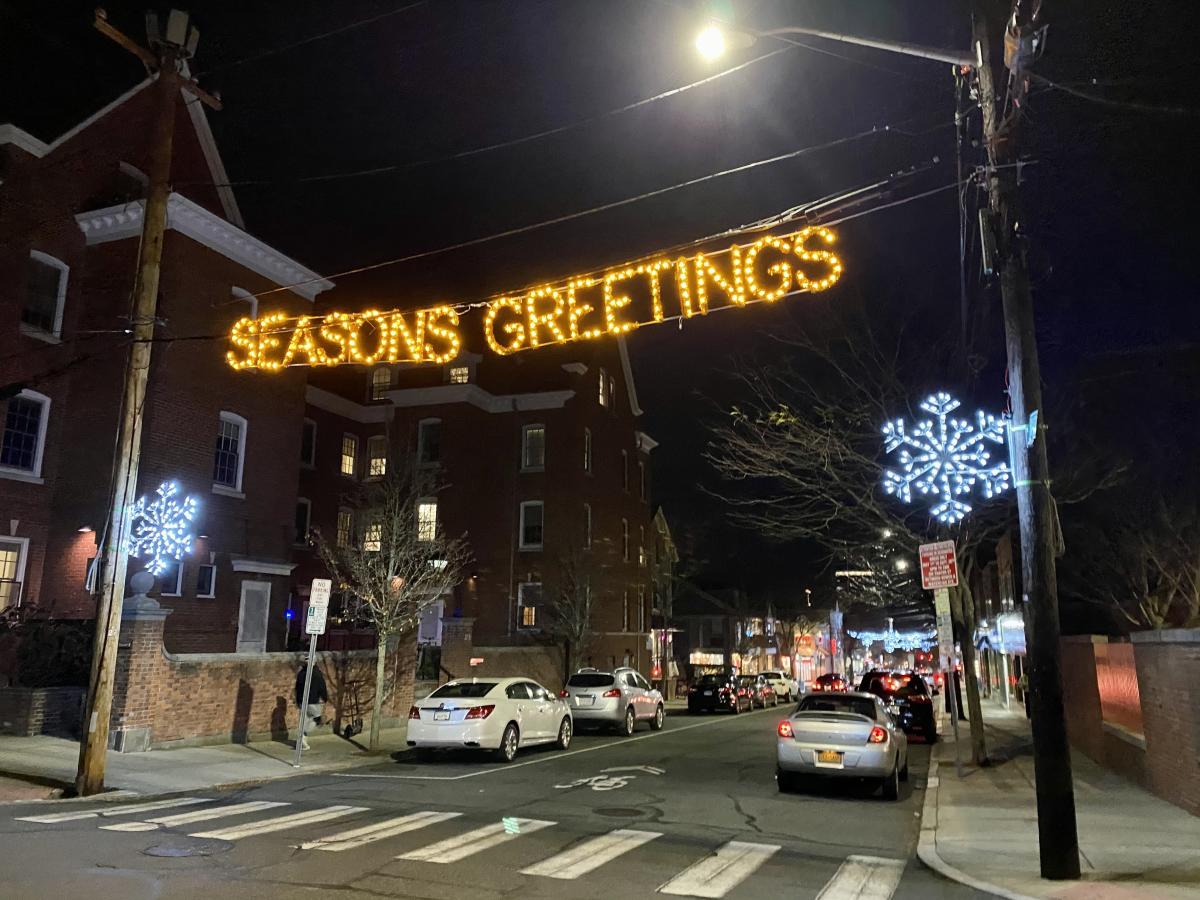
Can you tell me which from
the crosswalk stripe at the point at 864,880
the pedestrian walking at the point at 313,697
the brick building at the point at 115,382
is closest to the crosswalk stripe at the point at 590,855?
the crosswalk stripe at the point at 864,880

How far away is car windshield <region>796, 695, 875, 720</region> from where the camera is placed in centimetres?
1320

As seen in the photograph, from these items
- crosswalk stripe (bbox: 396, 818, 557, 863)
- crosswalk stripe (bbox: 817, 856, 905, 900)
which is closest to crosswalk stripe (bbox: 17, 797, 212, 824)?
crosswalk stripe (bbox: 396, 818, 557, 863)

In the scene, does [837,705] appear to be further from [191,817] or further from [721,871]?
[191,817]

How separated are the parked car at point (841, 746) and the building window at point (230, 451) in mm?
16575

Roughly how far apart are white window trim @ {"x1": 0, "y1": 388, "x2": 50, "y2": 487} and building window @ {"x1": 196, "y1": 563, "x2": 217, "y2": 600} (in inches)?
165

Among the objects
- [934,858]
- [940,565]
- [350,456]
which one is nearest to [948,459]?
[940,565]

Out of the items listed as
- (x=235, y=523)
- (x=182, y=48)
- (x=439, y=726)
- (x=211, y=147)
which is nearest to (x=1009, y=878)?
(x=439, y=726)

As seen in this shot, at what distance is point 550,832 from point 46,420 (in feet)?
59.6

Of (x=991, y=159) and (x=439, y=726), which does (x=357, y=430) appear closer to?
(x=439, y=726)

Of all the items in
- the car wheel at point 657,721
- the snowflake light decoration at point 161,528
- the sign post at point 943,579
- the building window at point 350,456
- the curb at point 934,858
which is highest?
the building window at point 350,456

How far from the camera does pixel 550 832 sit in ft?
31.7

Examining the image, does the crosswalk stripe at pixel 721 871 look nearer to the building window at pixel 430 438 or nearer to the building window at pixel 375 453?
the building window at pixel 375 453

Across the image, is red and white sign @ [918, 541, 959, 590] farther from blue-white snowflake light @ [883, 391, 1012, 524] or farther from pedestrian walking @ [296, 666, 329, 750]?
pedestrian walking @ [296, 666, 329, 750]

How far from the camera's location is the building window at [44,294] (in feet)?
69.6
